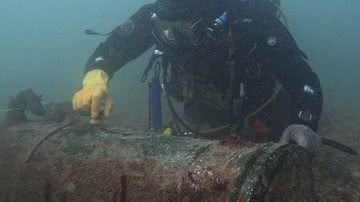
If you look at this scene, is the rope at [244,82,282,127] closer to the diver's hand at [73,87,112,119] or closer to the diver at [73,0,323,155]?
the diver at [73,0,323,155]

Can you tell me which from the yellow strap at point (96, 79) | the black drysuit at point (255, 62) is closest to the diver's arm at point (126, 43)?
the black drysuit at point (255, 62)

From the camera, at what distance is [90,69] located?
14.9 ft

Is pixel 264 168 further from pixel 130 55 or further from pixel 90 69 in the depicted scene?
pixel 130 55

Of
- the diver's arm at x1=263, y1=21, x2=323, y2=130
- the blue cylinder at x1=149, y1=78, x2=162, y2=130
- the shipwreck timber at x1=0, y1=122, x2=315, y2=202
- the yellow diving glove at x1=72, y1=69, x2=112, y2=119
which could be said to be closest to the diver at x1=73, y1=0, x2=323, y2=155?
the diver's arm at x1=263, y1=21, x2=323, y2=130

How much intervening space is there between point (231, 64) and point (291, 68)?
24.7 inches

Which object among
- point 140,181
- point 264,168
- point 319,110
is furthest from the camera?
point 319,110

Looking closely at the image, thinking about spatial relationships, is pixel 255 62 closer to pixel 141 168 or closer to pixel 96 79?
pixel 96 79

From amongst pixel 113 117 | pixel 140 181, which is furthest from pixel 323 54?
pixel 140 181

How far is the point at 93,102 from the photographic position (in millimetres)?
3369

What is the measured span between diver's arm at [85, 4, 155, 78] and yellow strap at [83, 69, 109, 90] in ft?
1.46

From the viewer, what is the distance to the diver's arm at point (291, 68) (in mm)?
4094

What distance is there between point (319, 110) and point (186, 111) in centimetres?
150

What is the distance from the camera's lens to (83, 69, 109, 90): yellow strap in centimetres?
396

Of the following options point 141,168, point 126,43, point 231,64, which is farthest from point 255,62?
point 141,168
